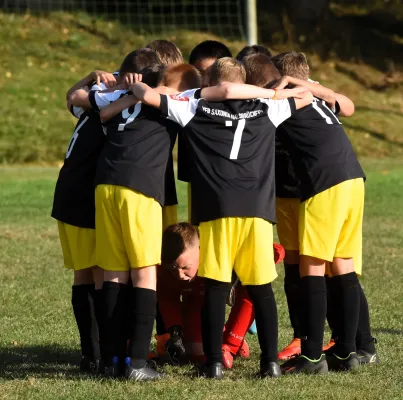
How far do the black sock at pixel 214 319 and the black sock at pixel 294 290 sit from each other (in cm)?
85

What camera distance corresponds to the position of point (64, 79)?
782 inches

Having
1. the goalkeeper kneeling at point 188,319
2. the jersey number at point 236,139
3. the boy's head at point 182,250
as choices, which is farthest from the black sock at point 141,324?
the jersey number at point 236,139

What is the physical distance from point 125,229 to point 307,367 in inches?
46.9

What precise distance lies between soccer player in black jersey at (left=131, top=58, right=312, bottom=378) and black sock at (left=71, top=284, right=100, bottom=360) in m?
0.73

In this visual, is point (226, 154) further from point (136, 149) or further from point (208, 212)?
point (136, 149)

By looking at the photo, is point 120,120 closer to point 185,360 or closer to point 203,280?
point 203,280

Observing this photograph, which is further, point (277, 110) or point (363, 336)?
point (363, 336)

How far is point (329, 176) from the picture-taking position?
502cm

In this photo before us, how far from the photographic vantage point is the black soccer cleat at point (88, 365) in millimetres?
5184

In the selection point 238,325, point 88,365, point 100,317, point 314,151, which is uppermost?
point 314,151

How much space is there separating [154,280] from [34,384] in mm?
795

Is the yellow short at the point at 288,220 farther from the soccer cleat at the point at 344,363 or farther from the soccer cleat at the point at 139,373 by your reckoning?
the soccer cleat at the point at 139,373

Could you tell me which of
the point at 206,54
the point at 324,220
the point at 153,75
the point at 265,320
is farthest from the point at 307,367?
the point at 206,54

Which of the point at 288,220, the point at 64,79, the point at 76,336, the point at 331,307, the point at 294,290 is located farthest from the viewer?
the point at 64,79
